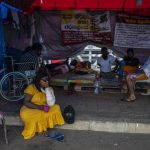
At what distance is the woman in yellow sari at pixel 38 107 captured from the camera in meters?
6.73

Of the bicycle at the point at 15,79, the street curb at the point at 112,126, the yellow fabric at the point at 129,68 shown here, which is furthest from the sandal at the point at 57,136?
the yellow fabric at the point at 129,68

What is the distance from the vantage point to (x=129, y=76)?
834cm

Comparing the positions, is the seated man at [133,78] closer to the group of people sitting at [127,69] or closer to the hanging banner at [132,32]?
the group of people sitting at [127,69]

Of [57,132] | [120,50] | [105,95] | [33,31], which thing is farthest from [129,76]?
[33,31]

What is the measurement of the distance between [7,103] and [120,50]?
324 centimetres

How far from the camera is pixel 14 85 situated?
832cm

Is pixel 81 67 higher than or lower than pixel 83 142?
higher

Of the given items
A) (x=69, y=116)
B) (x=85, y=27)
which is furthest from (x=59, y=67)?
(x=69, y=116)

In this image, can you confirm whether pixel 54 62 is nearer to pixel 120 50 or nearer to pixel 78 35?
pixel 78 35

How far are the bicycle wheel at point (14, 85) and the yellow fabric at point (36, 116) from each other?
1385 millimetres

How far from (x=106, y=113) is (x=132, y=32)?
285cm

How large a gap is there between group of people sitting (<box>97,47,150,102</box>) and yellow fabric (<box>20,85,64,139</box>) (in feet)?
6.85

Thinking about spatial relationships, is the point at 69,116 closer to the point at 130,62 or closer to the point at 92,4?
the point at 130,62

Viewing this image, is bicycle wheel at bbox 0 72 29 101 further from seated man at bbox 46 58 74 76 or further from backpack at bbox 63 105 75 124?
backpack at bbox 63 105 75 124
